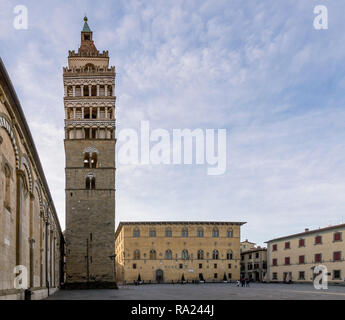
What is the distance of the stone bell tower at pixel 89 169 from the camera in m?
43.9

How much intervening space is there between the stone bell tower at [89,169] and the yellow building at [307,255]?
83.0 ft

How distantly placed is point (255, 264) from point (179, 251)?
1512cm

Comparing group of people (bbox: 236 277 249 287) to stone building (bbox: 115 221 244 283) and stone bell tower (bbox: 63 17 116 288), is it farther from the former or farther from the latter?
stone building (bbox: 115 221 244 283)

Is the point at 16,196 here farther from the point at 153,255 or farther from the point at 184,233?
the point at 184,233

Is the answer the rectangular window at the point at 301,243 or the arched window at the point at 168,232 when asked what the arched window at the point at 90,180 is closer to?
the arched window at the point at 168,232

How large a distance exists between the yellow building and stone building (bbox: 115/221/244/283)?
9342 mm

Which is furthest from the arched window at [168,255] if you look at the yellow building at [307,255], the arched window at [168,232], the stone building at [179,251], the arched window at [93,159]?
the arched window at [93,159]

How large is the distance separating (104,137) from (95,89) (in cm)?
568

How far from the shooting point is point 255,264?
77125 millimetres

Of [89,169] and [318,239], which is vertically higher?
[89,169]

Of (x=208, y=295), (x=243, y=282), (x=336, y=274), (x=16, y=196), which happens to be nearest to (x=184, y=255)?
(x=243, y=282)

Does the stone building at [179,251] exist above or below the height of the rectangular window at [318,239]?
below
